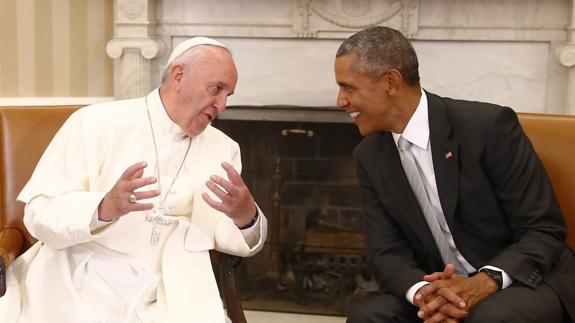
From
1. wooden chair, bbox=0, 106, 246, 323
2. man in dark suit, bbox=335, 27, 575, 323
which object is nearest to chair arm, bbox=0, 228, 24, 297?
wooden chair, bbox=0, 106, 246, 323

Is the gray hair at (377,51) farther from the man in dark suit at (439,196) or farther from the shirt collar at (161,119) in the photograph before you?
the shirt collar at (161,119)

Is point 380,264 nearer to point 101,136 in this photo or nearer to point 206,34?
point 101,136

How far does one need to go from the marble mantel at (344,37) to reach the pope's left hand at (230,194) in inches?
82.7

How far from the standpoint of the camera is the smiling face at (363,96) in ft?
9.25

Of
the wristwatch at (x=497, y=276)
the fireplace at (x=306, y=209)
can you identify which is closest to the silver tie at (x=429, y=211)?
the wristwatch at (x=497, y=276)

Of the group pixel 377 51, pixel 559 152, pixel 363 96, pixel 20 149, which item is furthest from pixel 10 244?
pixel 559 152

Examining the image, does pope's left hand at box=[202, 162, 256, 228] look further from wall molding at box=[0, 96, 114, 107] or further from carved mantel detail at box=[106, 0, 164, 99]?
wall molding at box=[0, 96, 114, 107]

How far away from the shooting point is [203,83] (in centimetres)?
287

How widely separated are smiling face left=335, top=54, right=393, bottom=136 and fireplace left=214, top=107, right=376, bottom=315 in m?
1.92

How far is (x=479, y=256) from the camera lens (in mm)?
2836

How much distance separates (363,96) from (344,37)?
2112 mm

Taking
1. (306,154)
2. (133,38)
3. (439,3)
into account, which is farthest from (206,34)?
(439,3)

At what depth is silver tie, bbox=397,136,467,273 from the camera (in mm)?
2889

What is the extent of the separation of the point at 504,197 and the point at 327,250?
2190mm
